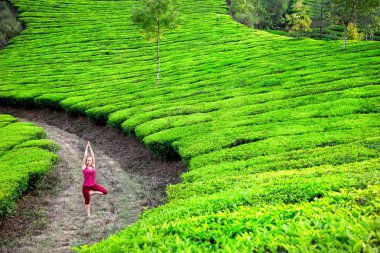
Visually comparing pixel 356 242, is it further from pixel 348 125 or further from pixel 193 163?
pixel 348 125

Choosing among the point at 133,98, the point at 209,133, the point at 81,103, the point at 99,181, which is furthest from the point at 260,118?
the point at 81,103

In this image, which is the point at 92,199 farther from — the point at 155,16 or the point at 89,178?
the point at 155,16

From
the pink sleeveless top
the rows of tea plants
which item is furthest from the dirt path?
the pink sleeveless top

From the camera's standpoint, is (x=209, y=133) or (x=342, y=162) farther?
(x=209, y=133)

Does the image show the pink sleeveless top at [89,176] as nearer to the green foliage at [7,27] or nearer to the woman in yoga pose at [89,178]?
the woman in yoga pose at [89,178]

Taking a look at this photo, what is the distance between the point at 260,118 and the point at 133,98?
12582 mm

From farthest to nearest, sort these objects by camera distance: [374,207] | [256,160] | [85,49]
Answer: [85,49] < [256,160] < [374,207]

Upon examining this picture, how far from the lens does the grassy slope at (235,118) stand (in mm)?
5926

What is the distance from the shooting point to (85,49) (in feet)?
153

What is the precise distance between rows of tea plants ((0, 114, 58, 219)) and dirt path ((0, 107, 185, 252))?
1.97ft

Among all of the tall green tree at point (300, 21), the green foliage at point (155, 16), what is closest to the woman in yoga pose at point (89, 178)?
the green foliage at point (155, 16)

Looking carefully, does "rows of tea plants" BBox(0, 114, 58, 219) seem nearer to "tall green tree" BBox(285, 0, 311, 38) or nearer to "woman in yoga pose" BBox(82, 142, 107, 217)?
"woman in yoga pose" BBox(82, 142, 107, 217)

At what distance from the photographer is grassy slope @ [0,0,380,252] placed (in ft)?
19.4

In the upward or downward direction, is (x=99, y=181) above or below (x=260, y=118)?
below
